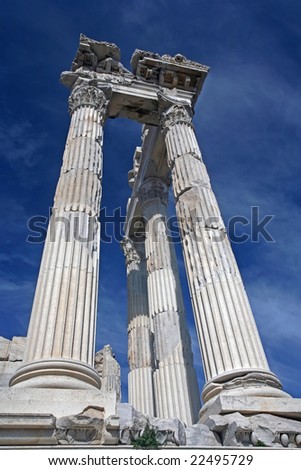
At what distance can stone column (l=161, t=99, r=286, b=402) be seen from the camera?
10.5 metres

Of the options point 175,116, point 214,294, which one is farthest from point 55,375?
point 175,116

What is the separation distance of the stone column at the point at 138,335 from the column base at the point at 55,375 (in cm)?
947

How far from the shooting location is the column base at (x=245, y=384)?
9852 millimetres

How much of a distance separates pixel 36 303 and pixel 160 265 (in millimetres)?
9973

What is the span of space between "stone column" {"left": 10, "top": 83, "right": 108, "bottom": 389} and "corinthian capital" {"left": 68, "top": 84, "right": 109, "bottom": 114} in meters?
1.71

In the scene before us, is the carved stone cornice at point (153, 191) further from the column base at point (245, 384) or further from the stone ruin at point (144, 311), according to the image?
the column base at point (245, 384)

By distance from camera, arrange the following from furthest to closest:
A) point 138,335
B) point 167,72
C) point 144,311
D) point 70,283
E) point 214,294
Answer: point 144,311, point 167,72, point 138,335, point 214,294, point 70,283

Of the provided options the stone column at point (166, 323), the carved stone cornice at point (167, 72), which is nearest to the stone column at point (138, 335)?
the stone column at point (166, 323)

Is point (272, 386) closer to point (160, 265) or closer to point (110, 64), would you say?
point (160, 265)

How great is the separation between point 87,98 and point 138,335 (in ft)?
39.1

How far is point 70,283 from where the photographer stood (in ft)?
37.4

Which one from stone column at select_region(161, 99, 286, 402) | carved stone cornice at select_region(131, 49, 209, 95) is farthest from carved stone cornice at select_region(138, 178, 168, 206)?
stone column at select_region(161, 99, 286, 402)

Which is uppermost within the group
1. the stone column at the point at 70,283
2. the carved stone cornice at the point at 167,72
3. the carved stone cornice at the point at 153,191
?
the carved stone cornice at the point at 167,72

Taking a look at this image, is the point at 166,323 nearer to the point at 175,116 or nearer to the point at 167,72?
the point at 175,116
